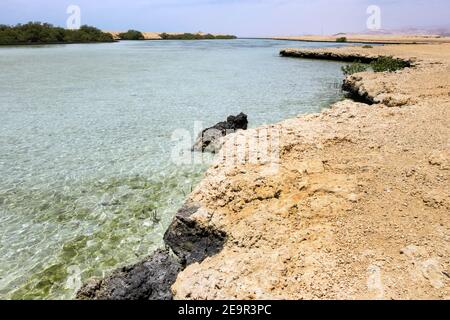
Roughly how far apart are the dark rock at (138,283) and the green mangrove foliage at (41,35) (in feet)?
425

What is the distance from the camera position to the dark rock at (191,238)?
715 centimetres

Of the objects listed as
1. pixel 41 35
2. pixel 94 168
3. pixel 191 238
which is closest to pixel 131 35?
pixel 41 35

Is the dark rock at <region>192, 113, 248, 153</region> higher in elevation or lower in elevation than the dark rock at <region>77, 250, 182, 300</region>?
higher

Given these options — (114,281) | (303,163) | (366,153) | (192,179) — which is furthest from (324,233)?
(192,179)

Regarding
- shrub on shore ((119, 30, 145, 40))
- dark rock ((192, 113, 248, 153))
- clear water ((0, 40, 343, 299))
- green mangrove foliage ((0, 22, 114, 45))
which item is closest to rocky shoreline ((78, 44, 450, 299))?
clear water ((0, 40, 343, 299))

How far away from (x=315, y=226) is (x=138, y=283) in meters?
3.84

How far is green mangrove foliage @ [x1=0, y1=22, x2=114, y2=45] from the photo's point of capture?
11581 cm

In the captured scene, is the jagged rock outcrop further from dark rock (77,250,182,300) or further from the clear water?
the clear water

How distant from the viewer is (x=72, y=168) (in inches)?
563

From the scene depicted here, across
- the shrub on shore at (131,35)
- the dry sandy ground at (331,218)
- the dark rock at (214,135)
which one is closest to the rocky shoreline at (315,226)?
the dry sandy ground at (331,218)

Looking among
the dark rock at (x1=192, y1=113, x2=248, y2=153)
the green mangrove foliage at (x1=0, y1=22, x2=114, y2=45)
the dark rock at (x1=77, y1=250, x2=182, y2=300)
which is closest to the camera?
the dark rock at (x1=77, y1=250, x2=182, y2=300)

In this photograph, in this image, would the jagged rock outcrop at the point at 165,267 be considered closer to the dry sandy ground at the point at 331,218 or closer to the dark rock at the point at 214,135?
the dry sandy ground at the point at 331,218

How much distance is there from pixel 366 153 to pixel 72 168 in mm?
11271

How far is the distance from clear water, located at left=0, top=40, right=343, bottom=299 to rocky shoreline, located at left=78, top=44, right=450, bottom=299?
1852mm
